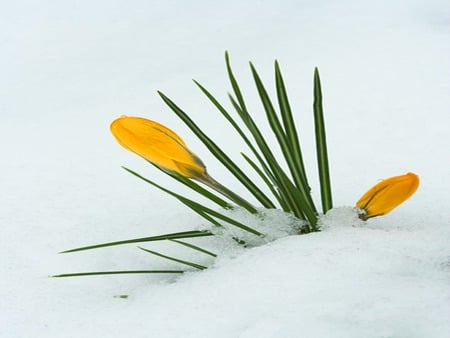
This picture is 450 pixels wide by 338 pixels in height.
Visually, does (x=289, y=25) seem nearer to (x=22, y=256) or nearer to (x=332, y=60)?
(x=332, y=60)

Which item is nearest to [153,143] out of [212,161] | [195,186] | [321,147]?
[195,186]

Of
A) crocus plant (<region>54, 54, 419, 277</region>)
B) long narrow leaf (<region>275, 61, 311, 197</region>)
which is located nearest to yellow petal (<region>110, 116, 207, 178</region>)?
crocus plant (<region>54, 54, 419, 277</region>)

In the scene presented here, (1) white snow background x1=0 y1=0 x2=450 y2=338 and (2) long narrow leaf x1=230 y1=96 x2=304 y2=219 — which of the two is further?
(2) long narrow leaf x1=230 y1=96 x2=304 y2=219

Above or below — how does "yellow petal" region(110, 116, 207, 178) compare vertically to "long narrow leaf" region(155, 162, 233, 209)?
above

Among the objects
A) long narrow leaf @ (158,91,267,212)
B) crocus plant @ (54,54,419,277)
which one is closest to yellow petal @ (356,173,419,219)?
crocus plant @ (54,54,419,277)

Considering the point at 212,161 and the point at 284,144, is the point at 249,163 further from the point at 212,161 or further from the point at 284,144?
the point at 212,161

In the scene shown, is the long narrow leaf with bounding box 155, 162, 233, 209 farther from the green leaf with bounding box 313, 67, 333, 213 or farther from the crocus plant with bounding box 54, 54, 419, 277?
the green leaf with bounding box 313, 67, 333, 213

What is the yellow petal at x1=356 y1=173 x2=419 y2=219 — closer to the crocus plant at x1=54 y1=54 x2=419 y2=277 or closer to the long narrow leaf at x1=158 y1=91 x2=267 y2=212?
the crocus plant at x1=54 y1=54 x2=419 y2=277
